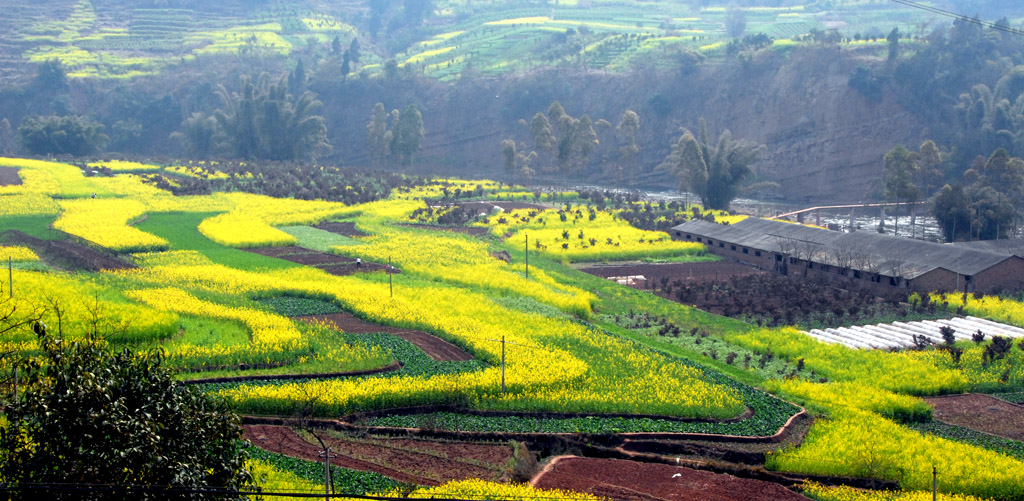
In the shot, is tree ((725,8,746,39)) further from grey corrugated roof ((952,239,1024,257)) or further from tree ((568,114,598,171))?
grey corrugated roof ((952,239,1024,257))

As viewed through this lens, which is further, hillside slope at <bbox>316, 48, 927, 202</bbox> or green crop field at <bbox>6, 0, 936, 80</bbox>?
green crop field at <bbox>6, 0, 936, 80</bbox>

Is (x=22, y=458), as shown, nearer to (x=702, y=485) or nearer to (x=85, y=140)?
(x=702, y=485)

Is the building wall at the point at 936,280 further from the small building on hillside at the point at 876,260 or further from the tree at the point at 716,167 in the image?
the tree at the point at 716,167

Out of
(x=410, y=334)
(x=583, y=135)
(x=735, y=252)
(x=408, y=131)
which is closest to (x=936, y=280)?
(x=735, y=252)

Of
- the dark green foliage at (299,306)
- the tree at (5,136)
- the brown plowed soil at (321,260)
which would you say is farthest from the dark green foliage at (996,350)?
the tree at (5,136)

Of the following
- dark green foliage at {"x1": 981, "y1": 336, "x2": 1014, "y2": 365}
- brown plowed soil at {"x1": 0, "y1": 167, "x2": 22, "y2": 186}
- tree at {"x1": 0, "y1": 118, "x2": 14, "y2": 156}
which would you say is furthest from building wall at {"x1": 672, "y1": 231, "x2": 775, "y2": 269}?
tree at {"x1": 0, "y1": 118, "x2": 14, "y2": 156}

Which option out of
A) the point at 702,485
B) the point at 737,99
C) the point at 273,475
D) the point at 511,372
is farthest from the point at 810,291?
the point at 737,99
